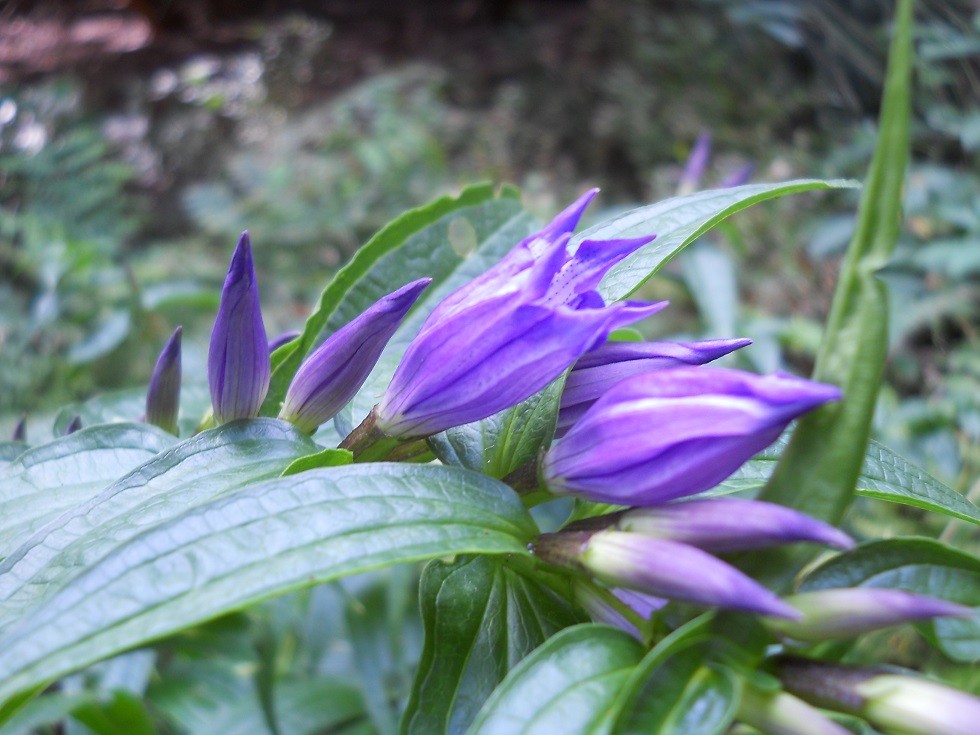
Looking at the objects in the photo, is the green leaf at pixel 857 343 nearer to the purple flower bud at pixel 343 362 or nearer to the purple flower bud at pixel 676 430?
the purple flower bud at pixel 676 430

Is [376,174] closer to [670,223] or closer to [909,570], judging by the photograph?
[670,223]

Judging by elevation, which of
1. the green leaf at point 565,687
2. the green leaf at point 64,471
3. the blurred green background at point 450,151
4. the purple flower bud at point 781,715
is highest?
the green leaf at point 64,471

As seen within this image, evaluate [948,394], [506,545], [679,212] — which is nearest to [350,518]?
[506,545]

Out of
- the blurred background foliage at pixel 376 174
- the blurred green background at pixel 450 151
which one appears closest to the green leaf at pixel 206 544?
the blurred background foliage at pixel 376 174

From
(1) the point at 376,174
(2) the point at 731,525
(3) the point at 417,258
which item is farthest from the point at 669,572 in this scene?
(1) the point at 376,174

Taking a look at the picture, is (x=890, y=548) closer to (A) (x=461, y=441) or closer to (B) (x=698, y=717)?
(B) (x=698, y=717)

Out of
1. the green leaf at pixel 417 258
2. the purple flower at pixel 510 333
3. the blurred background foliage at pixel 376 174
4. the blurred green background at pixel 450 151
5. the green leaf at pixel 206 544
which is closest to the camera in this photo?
the green leaf at pixel 206 544
